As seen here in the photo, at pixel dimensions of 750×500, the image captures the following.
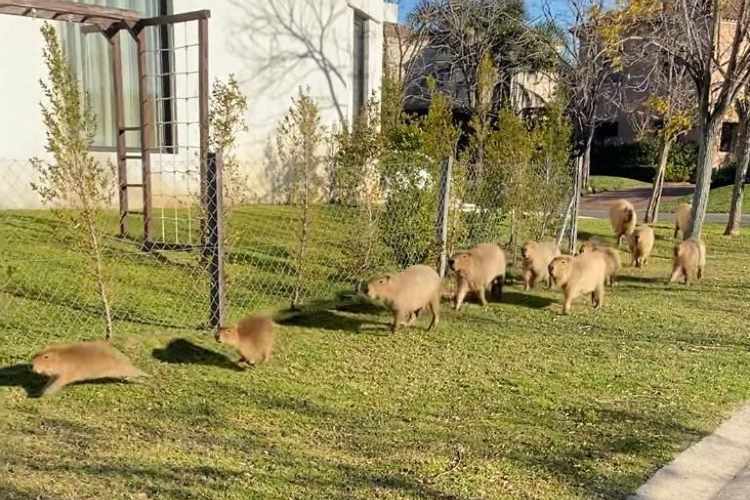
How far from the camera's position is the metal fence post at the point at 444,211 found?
742cm

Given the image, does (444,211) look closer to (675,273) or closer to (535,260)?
(535,260)

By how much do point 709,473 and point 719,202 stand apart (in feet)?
77.4

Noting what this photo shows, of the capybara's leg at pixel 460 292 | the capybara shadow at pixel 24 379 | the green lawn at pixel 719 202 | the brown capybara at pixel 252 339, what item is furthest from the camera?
the green lawn at pixel 719 202

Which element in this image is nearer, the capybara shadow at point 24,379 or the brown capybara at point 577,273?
the capybara shadow at point 24,379

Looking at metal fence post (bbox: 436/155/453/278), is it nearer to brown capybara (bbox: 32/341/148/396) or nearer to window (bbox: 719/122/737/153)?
brown capybara (bbox: 32/341/148/396)

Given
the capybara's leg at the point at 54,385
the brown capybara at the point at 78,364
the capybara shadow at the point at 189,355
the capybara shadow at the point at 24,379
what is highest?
the brown capybara at the point at 78,364

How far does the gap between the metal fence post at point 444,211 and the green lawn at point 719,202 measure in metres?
18.4

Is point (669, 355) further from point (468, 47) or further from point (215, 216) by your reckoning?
point (468, 47)

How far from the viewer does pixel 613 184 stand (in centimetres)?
3105

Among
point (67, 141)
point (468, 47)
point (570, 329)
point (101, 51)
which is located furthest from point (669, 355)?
point (468, 47)

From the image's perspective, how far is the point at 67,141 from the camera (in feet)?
15.3

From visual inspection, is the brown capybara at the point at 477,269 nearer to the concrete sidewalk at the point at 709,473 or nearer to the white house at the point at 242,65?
the concrete sidewalk at the point at 709,473

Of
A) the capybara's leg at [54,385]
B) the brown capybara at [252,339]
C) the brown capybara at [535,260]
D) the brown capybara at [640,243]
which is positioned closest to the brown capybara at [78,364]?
the capybara's leg at [54,385]

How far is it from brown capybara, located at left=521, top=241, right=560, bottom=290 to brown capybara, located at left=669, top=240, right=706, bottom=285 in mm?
1839
